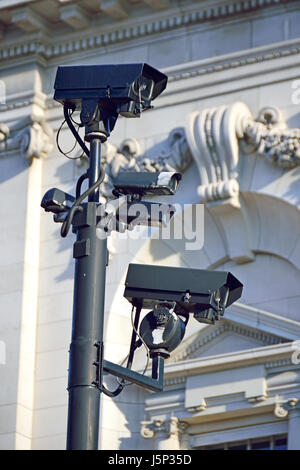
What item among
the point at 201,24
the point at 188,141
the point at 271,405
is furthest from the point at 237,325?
the point at 201,24

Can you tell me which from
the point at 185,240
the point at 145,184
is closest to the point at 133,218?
the point at 145,184

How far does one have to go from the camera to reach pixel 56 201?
30.8ft

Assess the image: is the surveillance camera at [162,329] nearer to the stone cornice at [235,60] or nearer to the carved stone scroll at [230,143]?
the carved stone scroll at [230,143]

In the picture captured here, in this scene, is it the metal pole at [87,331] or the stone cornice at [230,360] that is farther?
the stone cornice at [230,360]

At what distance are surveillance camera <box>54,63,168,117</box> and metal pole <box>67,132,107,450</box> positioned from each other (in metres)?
0.40

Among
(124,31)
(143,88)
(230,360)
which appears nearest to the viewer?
(143,88)

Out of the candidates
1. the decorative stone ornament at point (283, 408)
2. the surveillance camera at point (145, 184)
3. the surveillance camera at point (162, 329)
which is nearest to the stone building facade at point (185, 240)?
the decorative stone ornament at point (283, 408)

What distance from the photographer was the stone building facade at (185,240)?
52.4ft

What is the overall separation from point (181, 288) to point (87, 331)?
0.85 meters

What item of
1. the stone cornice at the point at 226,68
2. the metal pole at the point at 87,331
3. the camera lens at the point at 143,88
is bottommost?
the metal pole at the point at 87,331

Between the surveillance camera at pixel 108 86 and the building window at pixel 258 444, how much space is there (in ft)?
23.6

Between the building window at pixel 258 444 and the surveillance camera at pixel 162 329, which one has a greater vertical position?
the building window at pixel 258 444

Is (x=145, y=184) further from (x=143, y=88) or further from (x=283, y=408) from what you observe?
(x=283, y=408)

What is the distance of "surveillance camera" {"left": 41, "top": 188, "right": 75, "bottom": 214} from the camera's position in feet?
30.7
